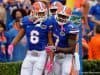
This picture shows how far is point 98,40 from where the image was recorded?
12617 millimetres

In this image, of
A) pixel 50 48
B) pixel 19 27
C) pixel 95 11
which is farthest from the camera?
pixel 95 11

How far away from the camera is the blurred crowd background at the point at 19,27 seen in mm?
12820

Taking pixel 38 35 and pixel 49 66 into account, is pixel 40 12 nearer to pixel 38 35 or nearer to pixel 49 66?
pixel 38 35

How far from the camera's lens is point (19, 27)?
42.8 ft

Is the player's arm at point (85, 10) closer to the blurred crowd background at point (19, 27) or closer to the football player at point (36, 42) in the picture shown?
the blurred crowd background at point (19, 27)

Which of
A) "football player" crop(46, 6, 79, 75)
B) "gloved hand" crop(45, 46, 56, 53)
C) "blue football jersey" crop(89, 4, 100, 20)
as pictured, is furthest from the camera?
"blue football jersey" crop(89, 4, 100, 20)

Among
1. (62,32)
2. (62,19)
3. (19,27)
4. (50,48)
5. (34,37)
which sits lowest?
(19,27)

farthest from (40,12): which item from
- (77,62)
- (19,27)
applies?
(19,27)

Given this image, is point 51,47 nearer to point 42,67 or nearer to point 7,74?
point 42,67

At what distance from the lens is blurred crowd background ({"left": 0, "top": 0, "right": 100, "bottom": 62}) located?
1282 cm

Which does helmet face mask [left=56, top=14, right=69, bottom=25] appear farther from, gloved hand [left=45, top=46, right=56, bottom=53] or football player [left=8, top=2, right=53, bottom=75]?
gloved hand [left=45, top=46, right=56, bottom=53]

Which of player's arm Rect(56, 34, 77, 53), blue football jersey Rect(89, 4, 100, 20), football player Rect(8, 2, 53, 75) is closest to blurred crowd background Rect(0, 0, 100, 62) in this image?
blue football jersey Rect(89, 4, 100, 20)

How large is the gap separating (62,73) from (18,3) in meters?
4.33

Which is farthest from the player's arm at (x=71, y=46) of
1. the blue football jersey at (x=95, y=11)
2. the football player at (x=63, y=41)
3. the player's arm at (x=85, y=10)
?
the blue football jersey at (x=95, y=11)
